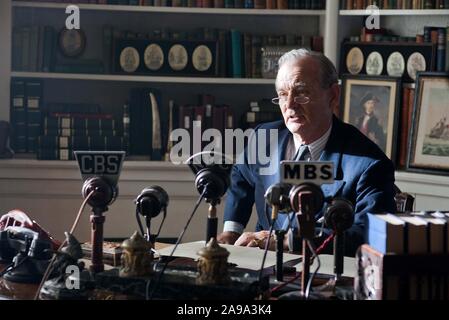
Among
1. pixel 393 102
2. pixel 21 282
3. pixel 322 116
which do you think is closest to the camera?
pixel 21 282

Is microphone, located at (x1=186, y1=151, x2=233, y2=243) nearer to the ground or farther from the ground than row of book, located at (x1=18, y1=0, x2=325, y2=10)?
nearer to the ground

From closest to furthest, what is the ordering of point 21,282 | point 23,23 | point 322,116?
point 21,282 < point 322,116 < point 23,23

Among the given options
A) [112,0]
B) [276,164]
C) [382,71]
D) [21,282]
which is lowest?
[21,282]

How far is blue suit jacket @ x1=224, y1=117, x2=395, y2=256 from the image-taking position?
8.97ft

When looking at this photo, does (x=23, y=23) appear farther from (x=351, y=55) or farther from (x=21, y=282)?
(x=21, y=282)

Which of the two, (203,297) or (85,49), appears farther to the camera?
(85,49)

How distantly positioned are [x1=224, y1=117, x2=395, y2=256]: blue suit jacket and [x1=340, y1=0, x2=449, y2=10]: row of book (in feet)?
5.04

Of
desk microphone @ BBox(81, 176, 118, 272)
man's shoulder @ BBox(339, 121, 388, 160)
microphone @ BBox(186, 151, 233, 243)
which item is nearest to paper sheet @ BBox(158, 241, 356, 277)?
microphone @ BBox(186, 151, 233, 243)

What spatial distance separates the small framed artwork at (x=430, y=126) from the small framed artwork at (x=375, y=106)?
0.37 feet

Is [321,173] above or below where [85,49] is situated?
below

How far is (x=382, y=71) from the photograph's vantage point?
4.51 meters

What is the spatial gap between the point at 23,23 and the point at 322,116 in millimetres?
2355

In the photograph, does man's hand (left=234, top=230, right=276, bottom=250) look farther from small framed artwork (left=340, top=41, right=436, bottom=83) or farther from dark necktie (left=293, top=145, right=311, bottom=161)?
small framed artwork (left=340, top=41, right=436, bottom=83)
